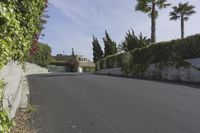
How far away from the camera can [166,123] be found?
9531mm

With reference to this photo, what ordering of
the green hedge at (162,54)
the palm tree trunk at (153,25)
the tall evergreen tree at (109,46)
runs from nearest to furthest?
1. the green hedge at (162,54)
2. the palm tree trunk at (153,25)
3. the tall evergreen tree at (109,46)

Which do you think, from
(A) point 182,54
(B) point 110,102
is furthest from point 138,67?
(B) point 110,102

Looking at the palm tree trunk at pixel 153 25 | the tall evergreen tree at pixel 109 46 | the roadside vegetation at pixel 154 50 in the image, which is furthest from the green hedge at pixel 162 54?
the tall evergreen tree at pixel 109 46

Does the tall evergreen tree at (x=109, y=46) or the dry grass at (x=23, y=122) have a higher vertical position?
the tall evergreen tree at (x=109, y=46)

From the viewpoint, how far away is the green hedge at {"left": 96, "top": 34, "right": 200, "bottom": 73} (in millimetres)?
25266

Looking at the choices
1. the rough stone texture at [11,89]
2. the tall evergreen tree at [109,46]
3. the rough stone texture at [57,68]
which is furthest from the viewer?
the rough stone texture at [57,68]

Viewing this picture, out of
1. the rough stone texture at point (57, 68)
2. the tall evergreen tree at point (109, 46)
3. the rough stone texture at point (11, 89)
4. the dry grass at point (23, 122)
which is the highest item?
the tall evergreen tree at point (109, 46)

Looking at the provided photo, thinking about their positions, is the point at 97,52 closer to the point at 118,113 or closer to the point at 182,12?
the point at 182,12

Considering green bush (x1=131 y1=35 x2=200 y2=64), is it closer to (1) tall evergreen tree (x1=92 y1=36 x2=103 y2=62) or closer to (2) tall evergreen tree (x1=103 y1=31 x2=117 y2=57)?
(2) tall evergreen tree (x1=103 y1=31 x2=117 y2=57)

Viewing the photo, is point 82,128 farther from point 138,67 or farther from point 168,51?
point 138,67

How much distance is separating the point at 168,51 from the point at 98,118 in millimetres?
18277

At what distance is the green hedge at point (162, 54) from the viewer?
25.3 metres

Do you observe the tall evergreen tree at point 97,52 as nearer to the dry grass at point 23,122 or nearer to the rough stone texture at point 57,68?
the rough stone texture at point 57,68

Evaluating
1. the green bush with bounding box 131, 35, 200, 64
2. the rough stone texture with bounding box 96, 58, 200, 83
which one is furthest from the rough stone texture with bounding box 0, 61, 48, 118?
the green bush with bounding box 131, 35, 200, 64
